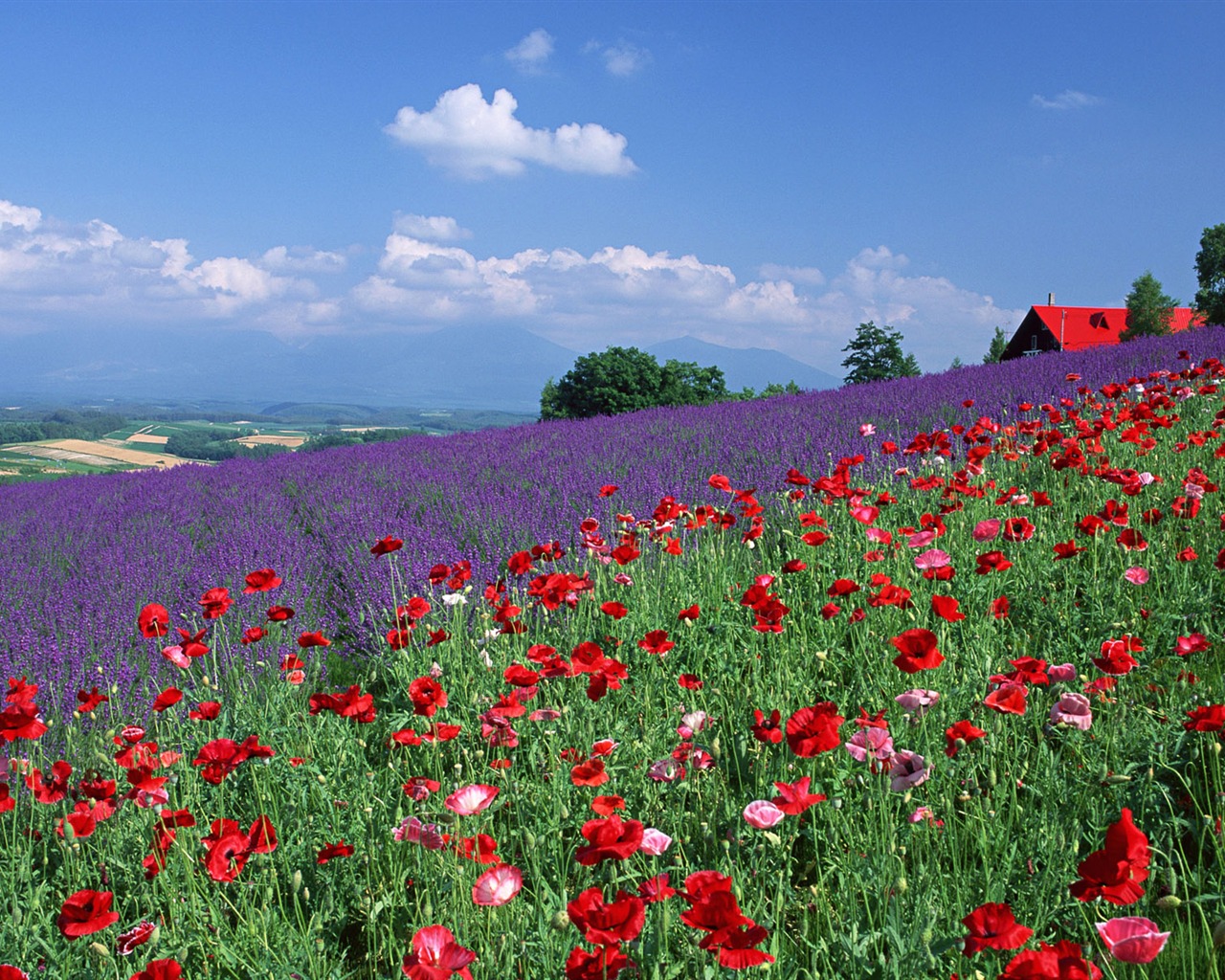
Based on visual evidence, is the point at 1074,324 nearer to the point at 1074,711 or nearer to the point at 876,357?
the point at 876,357

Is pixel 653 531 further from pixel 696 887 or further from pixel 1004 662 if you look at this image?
pixel 696 887

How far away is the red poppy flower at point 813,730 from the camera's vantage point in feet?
A: 4.06

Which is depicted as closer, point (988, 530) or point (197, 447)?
point (988, 530)

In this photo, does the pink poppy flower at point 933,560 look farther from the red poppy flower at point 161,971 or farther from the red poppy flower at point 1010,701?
the red poppy flower at point 161,971

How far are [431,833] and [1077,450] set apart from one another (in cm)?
292

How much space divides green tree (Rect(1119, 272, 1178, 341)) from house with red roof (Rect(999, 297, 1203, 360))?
1226mm

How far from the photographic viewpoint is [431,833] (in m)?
1.44

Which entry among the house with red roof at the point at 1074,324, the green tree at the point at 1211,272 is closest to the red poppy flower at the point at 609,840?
the green tree at the point at 1211,272

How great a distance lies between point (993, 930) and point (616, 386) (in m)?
28.0

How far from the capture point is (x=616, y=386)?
28.6 m

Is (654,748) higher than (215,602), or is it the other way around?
(215,602)

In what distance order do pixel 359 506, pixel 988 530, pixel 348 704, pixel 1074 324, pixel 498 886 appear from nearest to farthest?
1. pixel 498 886
2. pixel 348 704
3. pixel 988 530
4. pixel 359 506
5. pixel 1074 324

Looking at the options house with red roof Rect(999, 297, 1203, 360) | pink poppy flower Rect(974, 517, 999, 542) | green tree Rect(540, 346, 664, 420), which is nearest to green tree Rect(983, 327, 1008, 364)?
house with red roof Rect(999, 297, 1203, 360)

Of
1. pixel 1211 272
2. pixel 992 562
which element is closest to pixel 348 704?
pixel 992 562
